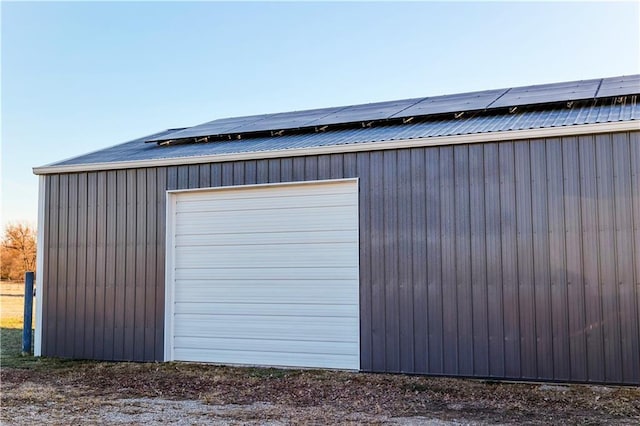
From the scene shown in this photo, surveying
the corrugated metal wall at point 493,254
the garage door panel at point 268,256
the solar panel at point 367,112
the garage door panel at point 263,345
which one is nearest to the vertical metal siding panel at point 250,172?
the corrugated metal wall at point 493,254

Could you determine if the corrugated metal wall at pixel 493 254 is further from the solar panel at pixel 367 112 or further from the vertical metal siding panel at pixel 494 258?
the solar panel at pixel 367 112

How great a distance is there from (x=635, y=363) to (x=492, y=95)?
199 inches

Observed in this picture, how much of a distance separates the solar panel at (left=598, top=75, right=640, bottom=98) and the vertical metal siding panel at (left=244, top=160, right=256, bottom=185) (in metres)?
4.48

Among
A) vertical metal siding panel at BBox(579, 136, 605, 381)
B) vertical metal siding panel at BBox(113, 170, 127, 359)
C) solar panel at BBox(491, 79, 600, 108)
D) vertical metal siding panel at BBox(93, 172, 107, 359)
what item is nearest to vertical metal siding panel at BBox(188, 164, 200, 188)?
vertical metal siding panel at BBox(113, 170, 127, 359)

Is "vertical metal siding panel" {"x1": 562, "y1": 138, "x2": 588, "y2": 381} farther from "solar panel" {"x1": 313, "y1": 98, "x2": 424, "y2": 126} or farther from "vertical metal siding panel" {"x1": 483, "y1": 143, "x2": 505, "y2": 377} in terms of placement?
"solar panel" {"x1": 313, "y1": 98, "x2": 424, "y2": 126}

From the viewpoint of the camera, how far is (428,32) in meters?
12.5

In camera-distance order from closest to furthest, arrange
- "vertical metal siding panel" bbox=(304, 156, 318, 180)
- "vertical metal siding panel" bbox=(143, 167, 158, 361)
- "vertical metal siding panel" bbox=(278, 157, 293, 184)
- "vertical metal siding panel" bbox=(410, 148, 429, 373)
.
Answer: "vertical metal siding panel" bbox=(410, 148, 429, 373) → "vertical metal siding panel" bbox=(304, 156, 318, 180) → "vertical metal siding panel" bbox=(278, 157, 293, 184) → "vertical metal siding panel" bbox=(143, 167, 158, 361)

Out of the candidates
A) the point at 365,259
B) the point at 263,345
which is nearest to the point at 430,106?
the point at 365,259

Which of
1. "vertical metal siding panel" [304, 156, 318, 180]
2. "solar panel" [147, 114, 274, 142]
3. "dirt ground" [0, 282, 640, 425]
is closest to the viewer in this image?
"dirt ground" [0, 282, 640, 425]

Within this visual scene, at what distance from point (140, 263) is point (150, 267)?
181 mm

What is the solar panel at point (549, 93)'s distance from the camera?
28.6 ft

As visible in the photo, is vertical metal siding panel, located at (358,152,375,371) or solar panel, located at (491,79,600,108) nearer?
vertical metal siding panel, located at (358,152,375,371)

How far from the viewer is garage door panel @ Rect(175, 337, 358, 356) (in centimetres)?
788

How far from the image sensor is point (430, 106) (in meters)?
9.95
